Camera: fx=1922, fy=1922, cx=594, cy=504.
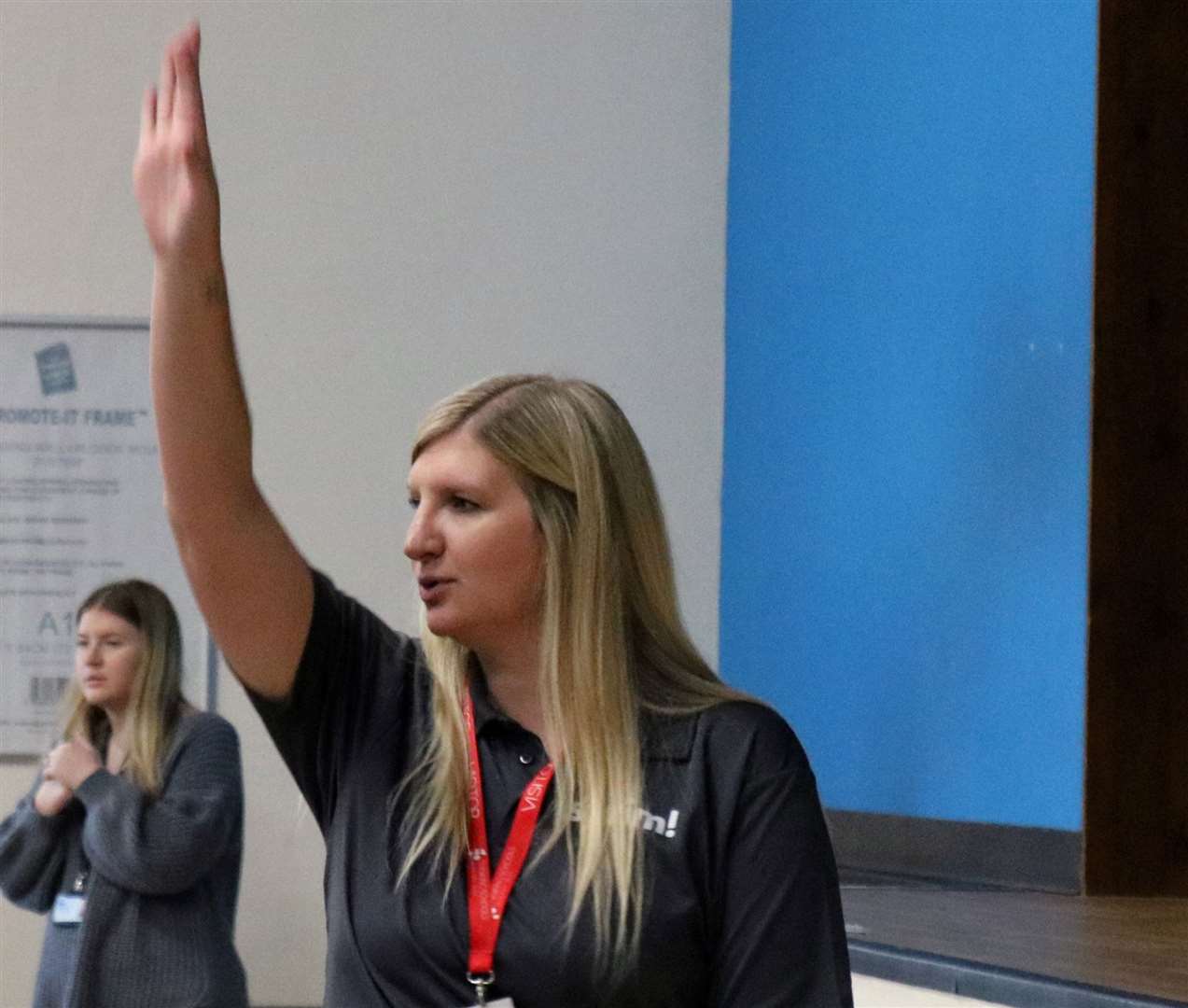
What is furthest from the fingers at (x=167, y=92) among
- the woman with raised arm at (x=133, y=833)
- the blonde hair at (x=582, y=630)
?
the woman with raised arm at (x=133, y=833)

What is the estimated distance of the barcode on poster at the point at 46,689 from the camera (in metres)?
5.14

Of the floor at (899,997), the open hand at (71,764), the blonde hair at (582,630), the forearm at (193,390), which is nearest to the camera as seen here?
the forearm at (193,390)

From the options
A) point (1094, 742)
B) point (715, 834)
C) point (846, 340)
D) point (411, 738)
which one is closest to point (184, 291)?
point (411, 738)

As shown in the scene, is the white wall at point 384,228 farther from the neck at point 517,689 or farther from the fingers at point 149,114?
the fingers at point 149,114

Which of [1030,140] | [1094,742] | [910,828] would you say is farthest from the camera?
[910,828]

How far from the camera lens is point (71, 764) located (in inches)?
152

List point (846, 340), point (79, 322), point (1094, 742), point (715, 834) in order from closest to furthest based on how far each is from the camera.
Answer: point (715, 834), point (1094, 742), point (846, 340), point (79, 322)

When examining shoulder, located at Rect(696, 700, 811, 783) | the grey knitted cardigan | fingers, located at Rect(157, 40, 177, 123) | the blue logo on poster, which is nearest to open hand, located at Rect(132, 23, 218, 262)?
fingers, located at Rect(157, 40, 177, 123)

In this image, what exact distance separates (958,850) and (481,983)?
8.87 ft

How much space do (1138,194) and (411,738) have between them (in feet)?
8.05

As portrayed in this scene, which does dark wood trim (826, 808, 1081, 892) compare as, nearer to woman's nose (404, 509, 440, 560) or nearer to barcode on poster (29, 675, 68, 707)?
barcode on poster (29, 675, 68, 707)

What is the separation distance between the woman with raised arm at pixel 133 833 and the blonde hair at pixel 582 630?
220cm

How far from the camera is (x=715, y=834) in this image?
1.55m

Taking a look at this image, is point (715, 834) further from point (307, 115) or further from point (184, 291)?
point (307, 115)
